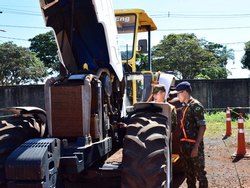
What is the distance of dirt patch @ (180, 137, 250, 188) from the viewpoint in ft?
23.1

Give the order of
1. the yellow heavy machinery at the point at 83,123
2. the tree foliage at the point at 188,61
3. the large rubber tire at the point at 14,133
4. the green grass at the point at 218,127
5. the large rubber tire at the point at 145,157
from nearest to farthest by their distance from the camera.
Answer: the yellow heavy machinery at the point at 83,123 < the large rubber tire at the point at 145,157 < the large rubber tire at the point at 14,133 < the green grass at the point at 218,127 < the tree foliage at the point at 188,61

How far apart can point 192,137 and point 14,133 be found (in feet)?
8.47

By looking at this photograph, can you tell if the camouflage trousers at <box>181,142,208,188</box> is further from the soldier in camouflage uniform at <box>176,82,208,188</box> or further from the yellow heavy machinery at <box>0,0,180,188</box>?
the yellow heavy machinery at <box>0,0,180,188</box>

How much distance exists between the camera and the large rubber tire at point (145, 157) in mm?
4246

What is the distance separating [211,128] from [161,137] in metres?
10.9

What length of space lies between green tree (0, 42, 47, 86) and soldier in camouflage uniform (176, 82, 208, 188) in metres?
30.4

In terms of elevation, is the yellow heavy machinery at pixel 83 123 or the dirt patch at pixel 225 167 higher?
the yellow heavy machinery at pixel 83 123

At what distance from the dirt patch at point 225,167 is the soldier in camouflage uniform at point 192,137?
93 centimetres

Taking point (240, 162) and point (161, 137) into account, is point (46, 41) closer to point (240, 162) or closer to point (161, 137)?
point (240, 162)

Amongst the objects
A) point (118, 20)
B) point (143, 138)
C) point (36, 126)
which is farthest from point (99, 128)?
point (118, 20)

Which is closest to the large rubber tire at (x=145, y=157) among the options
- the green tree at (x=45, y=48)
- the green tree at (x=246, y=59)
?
the green tree at (x=45, y=48)

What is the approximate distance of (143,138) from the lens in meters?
4.46

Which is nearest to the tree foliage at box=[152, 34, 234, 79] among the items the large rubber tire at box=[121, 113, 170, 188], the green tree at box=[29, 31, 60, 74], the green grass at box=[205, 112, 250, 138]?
the green tree at box=[29, 31, 60, 74]

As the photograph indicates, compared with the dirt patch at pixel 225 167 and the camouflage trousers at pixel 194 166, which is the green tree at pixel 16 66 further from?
the camouflage trousers at pixel 194 166
